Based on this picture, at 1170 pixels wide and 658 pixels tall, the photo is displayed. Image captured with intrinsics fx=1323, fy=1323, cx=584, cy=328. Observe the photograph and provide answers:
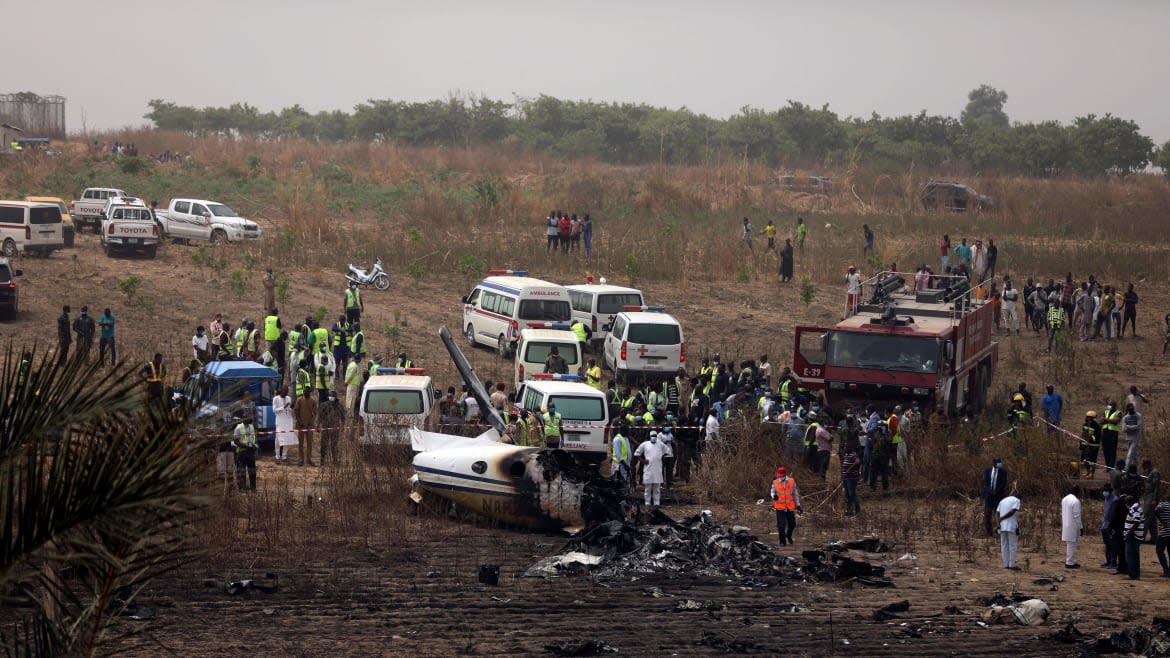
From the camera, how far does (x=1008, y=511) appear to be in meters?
17.5

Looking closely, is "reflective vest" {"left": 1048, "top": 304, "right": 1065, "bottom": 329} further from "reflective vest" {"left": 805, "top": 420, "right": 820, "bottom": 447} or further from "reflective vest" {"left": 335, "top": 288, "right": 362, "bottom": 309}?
"reflective vest" {"left": 335, "top": 288, "right": 362, "bottom": 309}

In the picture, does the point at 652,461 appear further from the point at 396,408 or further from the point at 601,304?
the point at 601,304

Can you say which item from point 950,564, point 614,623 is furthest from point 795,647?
point 950,564

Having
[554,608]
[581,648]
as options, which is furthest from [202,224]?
[581,648]

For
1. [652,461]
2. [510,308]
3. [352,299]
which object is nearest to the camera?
[652,461]

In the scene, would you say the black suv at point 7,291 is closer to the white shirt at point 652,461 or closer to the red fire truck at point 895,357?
the white shirt at point 652,461

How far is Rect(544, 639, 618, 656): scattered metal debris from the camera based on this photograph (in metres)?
13.5

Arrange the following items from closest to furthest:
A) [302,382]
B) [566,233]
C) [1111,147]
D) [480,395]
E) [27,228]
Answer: [480,395] → [302,382] → [27,228] → [566,233] → [1111,147]

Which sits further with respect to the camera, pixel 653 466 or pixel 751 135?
pixel 751 135

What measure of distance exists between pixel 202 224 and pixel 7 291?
41.1ft

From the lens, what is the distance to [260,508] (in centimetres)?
1808

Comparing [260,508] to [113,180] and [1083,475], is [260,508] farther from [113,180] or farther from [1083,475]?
[113,180]

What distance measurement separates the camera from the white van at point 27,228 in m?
38.8

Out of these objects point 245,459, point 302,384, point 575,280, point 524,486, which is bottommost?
point 524,486
